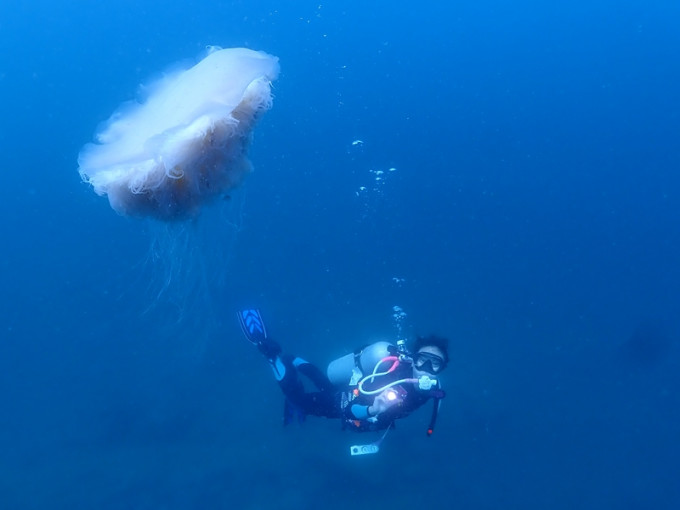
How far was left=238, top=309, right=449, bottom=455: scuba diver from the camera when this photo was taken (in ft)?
21.9

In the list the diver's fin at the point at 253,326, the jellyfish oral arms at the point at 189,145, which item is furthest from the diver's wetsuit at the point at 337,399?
the jellyfish oral arms at the point at 189,145

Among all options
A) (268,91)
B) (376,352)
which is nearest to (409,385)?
(376,352)

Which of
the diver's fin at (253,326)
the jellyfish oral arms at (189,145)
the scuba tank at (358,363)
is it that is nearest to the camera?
the jellyfish oral arms at (189,145)

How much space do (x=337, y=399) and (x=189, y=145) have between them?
484cm

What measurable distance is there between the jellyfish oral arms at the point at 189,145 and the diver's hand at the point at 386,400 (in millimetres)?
3061

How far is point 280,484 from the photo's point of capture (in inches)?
454

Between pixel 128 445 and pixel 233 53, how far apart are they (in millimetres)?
10622

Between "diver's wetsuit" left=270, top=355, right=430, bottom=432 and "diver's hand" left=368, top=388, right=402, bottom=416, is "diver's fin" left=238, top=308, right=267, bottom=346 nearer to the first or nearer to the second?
"diver's wetsuit" left=270, top=355, right=430, bottom=432

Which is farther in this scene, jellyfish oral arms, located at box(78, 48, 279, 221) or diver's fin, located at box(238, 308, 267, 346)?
diver's fin, located at box(238, 308, 267, 346)

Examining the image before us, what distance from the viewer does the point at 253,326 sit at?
29.9 feet

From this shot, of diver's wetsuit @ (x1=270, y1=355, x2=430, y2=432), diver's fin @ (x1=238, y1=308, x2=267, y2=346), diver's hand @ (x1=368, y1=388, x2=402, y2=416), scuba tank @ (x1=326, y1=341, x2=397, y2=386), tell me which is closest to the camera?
diver's hand @ (x1=368, y1=388, x2=402, y2=416)

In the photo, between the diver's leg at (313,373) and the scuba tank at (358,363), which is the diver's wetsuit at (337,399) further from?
the scuba tank at (358,363)

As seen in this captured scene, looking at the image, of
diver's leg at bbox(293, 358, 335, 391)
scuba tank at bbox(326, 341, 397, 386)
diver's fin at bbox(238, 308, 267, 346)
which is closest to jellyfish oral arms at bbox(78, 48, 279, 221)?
scuba tank at bbox(326, 341, 397, 386)

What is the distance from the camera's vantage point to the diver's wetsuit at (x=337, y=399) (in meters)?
6.83
